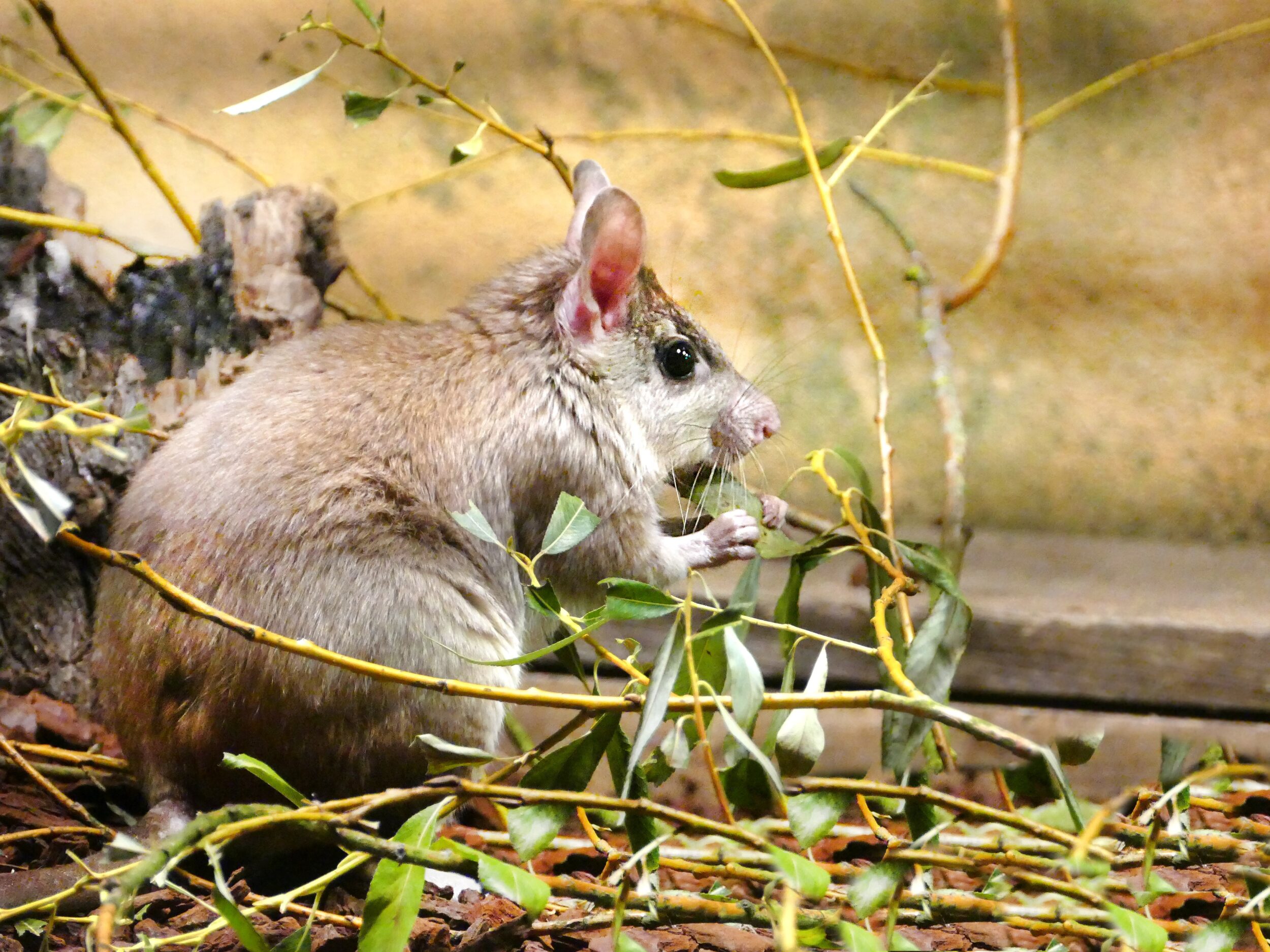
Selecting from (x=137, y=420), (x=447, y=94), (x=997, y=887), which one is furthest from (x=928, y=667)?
(x=447, y=94)

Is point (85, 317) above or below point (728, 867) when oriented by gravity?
above

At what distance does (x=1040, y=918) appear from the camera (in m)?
1.70

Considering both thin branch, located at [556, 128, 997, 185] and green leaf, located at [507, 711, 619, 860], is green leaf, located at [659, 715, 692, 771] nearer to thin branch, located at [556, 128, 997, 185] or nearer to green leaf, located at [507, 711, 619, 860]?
green leaf, located at [507, 711, 619, 860]

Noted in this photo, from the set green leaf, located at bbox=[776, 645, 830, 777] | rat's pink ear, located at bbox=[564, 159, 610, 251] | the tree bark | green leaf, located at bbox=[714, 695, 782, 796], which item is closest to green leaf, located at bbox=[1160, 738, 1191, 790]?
green leaf, located at bbox=[776, 645, 830, 777]

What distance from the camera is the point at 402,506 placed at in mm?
2229

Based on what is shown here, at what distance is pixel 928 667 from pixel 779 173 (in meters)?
1.12

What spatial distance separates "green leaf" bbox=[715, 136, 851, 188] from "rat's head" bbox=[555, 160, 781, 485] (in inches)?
8.7

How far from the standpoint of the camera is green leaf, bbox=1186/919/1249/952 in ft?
4.85

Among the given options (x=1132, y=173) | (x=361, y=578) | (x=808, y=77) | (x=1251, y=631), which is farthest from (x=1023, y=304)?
(x=361, y=578)

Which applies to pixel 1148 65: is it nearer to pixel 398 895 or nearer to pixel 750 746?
pixel 750 746

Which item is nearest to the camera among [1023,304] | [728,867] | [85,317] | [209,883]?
[728,867]

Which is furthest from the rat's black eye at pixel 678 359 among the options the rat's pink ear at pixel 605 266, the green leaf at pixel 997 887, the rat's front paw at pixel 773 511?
the green leaf at pixel 997 887

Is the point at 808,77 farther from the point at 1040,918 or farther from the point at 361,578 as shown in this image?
the point at 1040,918

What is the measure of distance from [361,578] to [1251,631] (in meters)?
2.33
